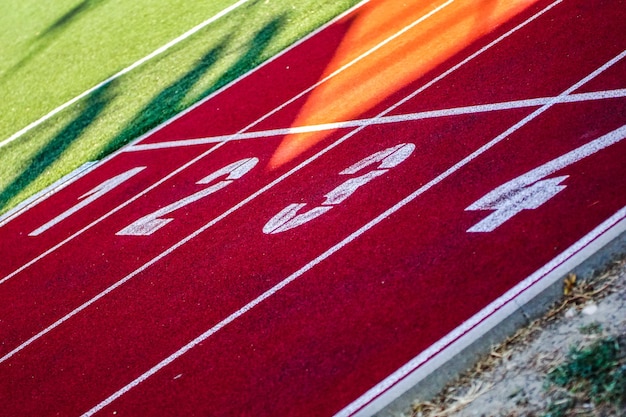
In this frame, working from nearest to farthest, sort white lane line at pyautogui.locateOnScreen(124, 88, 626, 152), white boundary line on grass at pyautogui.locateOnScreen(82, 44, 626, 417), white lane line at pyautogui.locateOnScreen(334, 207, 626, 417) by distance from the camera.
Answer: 1. white lane line at pyautogui.locateOnScreen(334, 207, 626, 417)
2. white boundary line on grass at pyautogui.locateOnScreen(82, 44, 626, 417)
3. white lane line at pyautogui.locateOnScreen(124, 88, 626, 152)

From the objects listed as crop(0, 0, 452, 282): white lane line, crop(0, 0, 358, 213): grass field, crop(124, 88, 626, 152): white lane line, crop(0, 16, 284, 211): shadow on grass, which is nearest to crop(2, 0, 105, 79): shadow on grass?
crop(0, 0, 358, 213): grass field

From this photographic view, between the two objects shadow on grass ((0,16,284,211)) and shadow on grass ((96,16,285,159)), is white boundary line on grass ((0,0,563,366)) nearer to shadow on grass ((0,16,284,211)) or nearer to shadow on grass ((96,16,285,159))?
shadow on grass ((0,16,284,211))

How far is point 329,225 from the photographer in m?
6.23

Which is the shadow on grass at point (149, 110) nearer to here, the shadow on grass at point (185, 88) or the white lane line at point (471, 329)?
the shadow on grass at point (185, 88)

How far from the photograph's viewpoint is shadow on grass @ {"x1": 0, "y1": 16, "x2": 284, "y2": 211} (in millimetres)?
10508

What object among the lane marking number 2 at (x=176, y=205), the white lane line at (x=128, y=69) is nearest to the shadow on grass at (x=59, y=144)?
the white lane line at (x=128, y=69)

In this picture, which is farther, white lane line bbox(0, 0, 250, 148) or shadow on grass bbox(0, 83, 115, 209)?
white lane line bbox(0, 0, 250, 148)

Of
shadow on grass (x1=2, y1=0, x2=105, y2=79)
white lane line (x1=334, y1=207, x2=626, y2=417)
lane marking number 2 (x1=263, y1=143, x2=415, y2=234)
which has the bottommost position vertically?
white lane line (x1=334, y1=207, x2=626, y2=417)

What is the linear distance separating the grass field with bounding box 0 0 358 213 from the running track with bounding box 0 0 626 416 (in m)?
1.28

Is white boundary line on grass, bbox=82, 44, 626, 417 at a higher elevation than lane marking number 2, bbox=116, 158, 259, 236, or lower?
lower

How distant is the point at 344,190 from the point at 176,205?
82.0 inches

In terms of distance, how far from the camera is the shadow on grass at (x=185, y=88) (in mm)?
→ 10492

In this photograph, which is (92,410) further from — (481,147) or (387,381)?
(481,147)

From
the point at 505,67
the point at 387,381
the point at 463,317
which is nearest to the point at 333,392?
the point at 387,381
